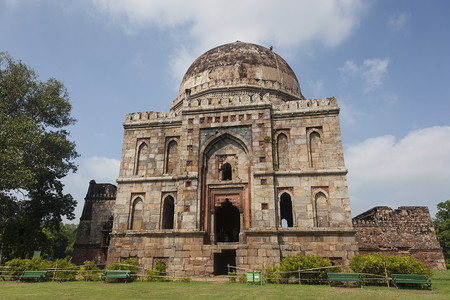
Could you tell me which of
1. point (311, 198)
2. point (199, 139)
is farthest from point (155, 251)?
point (311, 198)

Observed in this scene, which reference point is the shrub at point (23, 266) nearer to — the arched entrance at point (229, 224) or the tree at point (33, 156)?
the tree at point (33, 156)

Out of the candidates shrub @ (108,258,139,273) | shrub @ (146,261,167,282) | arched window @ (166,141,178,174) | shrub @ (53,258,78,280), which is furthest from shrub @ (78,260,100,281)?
arched window @ (166,141,178,174)

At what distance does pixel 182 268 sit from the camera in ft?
50.6

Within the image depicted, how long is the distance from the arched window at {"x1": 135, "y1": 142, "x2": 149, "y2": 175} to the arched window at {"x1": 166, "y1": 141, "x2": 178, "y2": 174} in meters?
1.34

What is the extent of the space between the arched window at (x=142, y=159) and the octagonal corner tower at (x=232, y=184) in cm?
7

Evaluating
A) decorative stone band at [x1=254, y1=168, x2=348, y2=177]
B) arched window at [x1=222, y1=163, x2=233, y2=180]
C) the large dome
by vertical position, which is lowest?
decorative stone band at [x1=254, y1=168, x2=348, y2=177]

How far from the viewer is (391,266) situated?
12.0 meters

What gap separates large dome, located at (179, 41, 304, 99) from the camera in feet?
71.2

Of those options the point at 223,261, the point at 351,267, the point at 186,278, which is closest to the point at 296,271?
the point at 351,267

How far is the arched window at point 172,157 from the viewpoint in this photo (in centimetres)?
1855

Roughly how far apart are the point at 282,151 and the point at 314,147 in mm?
1799

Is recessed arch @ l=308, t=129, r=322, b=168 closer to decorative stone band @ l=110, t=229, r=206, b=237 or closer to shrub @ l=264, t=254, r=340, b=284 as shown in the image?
shrub @ l=264, t=254, r=340, b=284

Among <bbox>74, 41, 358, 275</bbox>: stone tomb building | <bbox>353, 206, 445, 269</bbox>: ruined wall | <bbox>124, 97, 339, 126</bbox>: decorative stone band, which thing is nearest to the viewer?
<bbox>74, 41, 358, 275</bbox>: stone tomb building

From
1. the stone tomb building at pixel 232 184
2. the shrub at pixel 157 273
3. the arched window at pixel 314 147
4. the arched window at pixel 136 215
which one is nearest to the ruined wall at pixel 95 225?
the arched window at pixel 136 215
